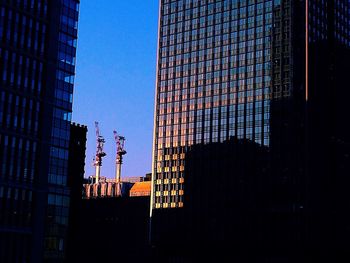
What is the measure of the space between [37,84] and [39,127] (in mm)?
7272

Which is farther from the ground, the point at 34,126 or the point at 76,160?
the point at 76,160

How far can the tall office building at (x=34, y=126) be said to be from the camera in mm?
119688

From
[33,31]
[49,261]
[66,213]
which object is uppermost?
[33,31]

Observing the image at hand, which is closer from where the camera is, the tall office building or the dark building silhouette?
the tall office building

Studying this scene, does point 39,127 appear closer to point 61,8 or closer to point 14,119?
point 14,119

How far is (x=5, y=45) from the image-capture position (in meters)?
121

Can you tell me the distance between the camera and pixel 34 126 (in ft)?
410

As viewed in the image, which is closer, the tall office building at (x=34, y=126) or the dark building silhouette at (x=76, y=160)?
the tall office building at (x=34, y=126)

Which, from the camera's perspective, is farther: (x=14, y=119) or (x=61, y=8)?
(x=61, y=8)

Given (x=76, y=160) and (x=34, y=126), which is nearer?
(x=34, y=126)

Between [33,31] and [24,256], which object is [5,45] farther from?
[24,256]

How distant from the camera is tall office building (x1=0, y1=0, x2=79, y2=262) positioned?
4712 inches

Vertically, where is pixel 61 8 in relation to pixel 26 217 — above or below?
above

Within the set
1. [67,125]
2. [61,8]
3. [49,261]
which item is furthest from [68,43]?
[49,261]
